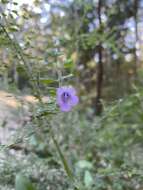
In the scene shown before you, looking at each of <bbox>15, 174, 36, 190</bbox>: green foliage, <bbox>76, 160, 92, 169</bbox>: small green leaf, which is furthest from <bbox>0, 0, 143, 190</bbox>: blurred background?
<bbox>15, 174, 36, 190</bbox>: green foliage

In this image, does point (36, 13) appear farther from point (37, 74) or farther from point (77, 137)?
point (77, 137)

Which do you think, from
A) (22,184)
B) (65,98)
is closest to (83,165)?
(22,184)

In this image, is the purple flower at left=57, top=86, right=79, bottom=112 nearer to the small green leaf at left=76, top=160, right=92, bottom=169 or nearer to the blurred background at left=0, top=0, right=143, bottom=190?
the blurred background at left=0, top=0, right=143, bottom=190

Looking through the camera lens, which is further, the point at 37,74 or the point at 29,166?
the point at 29,166

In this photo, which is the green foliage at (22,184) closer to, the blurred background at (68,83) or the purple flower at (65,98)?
the blurred background at (68,83)

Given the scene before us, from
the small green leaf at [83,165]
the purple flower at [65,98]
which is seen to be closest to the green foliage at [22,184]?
the purple flower at [65,98]

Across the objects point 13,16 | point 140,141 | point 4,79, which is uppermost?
point 13,16

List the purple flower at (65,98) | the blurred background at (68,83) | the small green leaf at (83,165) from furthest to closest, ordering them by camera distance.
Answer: the small green leaf at (83,165)
the blurred background at (68,83)
the purple flower at (65,98)

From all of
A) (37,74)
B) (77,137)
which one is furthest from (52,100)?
(77,137)
